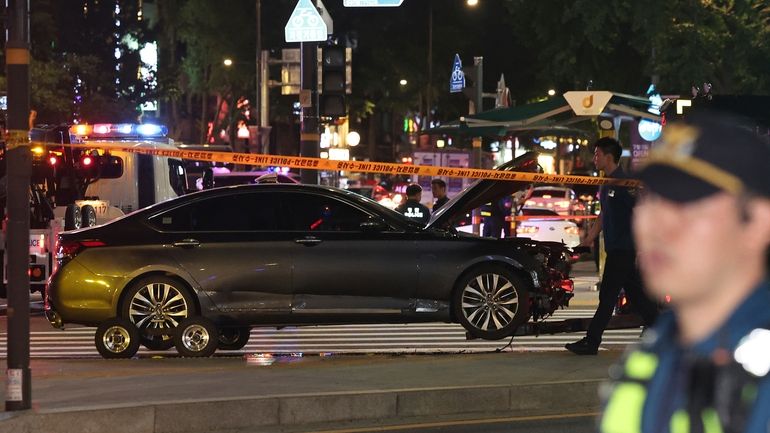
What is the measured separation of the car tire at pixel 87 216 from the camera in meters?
16.3

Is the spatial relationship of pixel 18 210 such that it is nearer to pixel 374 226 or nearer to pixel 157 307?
pixel 157 307

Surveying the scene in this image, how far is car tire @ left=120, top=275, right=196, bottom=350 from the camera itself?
12016mm

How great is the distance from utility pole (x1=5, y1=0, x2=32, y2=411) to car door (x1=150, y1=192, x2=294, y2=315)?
11.4 ft

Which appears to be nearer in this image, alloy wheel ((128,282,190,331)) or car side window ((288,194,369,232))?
alloy wheel ((128,282,190,331))

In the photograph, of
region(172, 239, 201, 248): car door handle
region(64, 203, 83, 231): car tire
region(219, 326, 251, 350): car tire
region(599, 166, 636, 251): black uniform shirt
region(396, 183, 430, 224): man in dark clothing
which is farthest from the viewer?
region(396, 183, 430, 224): man in dark clothing

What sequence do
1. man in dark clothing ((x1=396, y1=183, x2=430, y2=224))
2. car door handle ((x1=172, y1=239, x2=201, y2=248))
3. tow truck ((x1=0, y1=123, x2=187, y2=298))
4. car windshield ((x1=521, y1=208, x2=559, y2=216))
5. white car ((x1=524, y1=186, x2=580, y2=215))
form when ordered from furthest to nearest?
white car ((x1=524, y1=186, x2=580, y2=215))
car windshield ((x1=521, y1=208, x2=559, y2=216))
man in dark clothing ((x1=396, y1=183, x2=430, y2=224))
tow truck ((x1=0, y1=123, x2=187, y2=298))
car door handle ((x1=172, y1=239, x2=201, y2=248))

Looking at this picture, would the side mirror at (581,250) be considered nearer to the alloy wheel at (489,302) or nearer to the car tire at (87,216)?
the alloy wheel at (489,302)

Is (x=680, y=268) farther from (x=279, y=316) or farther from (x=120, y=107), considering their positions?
(x=120, y=107)

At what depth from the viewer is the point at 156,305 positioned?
1207 cm

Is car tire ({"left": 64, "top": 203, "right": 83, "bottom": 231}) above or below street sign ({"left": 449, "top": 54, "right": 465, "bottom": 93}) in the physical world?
below

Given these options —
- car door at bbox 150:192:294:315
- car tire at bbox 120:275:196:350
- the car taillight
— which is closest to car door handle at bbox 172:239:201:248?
car door at bbox 150:192:294:315

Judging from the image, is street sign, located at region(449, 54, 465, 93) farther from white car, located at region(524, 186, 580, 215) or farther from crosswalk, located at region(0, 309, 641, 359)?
crosswalk, located at region(0, 309, 641, 359)

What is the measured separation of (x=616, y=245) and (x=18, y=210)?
482 cm

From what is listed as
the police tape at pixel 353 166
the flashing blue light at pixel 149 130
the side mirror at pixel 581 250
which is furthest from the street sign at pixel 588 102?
the flashing blue light at pixel 149 130
